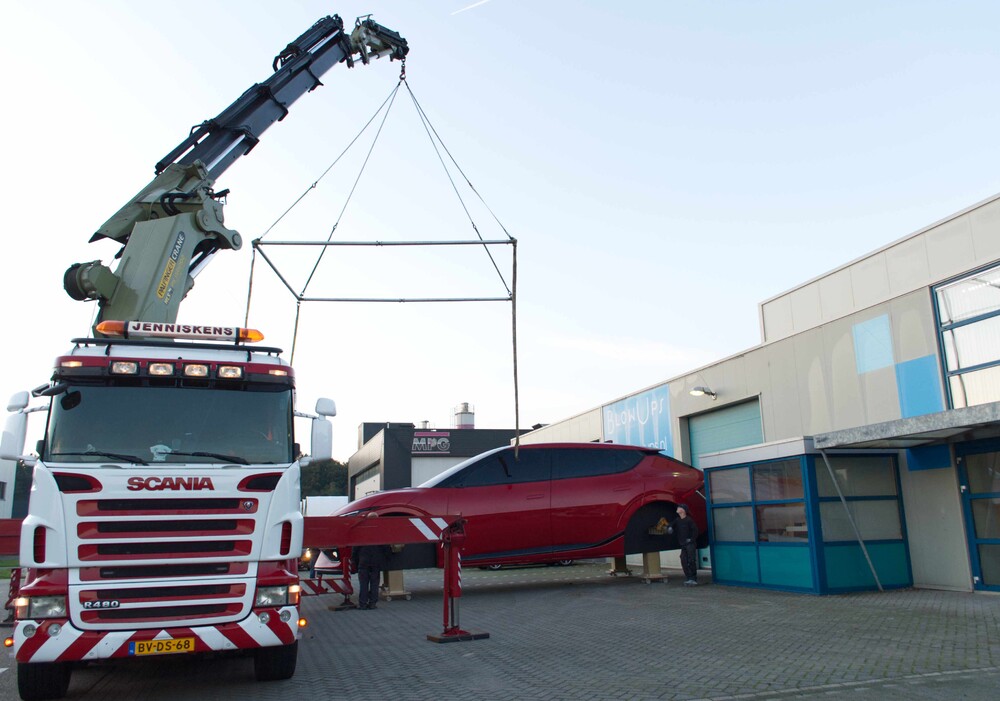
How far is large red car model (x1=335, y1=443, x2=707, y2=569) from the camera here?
1132cm

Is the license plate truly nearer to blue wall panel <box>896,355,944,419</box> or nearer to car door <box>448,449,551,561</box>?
car door <box>448,449,551,561</box>

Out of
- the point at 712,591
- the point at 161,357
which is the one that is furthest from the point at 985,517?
the point at 161,357

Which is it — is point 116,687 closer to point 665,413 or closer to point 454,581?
point 454,581

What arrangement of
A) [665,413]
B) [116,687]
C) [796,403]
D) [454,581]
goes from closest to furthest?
[116,687] → [454,581] → [796,403] → [665,413]

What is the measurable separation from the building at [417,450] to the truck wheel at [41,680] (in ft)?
96.6

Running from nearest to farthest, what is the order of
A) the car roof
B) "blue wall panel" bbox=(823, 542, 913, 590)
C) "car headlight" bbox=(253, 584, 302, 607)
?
"car headlight" bbox=(253, 584, 302, 607) → "blue wall panel" bbox=(823, 542, 913, 590) → the car roof

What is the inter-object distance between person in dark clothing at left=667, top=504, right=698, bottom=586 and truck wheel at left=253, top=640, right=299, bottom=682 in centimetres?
746

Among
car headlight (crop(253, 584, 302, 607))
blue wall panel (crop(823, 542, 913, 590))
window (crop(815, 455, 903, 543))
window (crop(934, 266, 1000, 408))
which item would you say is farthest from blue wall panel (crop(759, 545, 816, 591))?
car headlight (crop(253, 584, 302, 607))

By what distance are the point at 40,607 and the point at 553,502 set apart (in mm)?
7589

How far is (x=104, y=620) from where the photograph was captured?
544cm

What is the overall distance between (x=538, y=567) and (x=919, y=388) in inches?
413

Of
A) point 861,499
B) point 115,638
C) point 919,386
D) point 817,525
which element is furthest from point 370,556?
point 919,386

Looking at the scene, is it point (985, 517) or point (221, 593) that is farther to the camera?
point (985, 517)

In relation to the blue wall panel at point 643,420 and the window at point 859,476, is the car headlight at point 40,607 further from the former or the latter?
the blue wall panel at point 643,420
